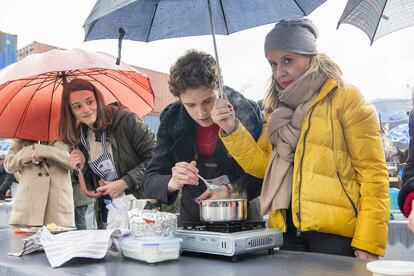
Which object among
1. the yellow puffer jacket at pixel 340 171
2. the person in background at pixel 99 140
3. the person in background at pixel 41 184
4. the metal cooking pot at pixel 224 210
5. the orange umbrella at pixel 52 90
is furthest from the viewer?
the person in background at pixel 41 184

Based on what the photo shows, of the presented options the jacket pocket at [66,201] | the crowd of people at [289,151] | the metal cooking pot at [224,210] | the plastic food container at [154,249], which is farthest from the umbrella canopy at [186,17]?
the jacket pocket at [66,201]

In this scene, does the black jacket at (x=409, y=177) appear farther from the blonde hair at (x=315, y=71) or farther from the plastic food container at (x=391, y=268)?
the plastic food container at (x=391, y=268)

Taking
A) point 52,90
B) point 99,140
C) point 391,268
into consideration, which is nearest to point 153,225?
point 391,268

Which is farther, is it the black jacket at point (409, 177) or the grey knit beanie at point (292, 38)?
the grey knit beanie at point (292, 38)

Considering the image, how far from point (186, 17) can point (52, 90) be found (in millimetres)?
1000

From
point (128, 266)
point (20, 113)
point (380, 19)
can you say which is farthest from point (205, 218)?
point (20, 113)

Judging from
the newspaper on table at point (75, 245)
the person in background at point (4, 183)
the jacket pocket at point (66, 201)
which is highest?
the newspaper on table at point (75, 245)

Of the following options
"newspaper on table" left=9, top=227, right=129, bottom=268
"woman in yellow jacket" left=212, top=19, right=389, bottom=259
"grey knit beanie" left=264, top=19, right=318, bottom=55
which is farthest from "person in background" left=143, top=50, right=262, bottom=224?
"newspaper on table" left=9, top=227, right=129, bottom=268

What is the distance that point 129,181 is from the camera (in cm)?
234

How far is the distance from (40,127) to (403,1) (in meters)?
2.00

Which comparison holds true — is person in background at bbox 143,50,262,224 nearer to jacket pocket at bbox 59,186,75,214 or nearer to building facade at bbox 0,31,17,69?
jacket pocket at bbox 59,186,75,214

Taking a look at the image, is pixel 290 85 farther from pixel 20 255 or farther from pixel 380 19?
pixel 20 255

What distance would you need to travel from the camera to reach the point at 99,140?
240 cm

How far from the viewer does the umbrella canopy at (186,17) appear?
1.93m
